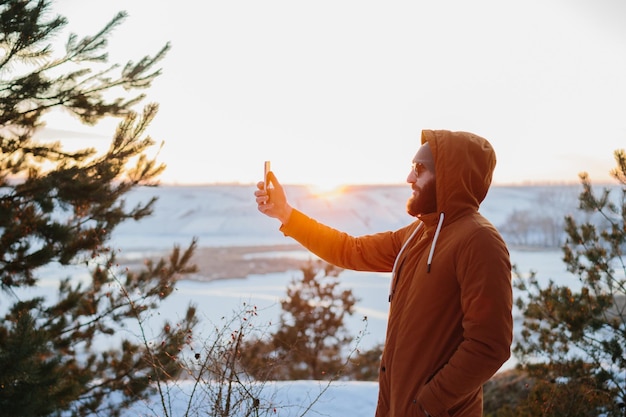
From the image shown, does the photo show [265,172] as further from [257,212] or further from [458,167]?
[257,212]

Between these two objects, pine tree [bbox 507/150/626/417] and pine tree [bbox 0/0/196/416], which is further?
pine tree [bbox 507/150/626/417]

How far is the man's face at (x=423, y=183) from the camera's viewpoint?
80.1 inches

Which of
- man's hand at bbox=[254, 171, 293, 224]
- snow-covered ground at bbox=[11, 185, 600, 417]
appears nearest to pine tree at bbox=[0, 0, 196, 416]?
man's hand at bbox=[254, 171, 293, 224]

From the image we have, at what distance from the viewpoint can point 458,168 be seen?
1.95 metres

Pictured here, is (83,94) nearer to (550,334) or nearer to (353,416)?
(353,416)

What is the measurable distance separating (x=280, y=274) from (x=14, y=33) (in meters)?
20.3

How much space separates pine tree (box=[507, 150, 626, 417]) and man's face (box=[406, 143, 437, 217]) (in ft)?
10.4

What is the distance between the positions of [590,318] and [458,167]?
363 cm

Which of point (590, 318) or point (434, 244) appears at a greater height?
point (434, 244)

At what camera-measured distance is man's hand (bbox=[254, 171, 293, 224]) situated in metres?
2.56

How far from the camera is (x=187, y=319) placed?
16.1 feet

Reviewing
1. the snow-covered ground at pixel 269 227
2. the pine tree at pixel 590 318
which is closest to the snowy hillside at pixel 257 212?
the snow-covered ground at pixel 269 227

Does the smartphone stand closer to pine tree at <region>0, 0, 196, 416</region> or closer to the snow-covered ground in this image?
pine tree at <region>0, 0, 196, 416</region>

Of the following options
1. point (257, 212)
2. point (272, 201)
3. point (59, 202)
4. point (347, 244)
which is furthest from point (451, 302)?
point (257, 212)
